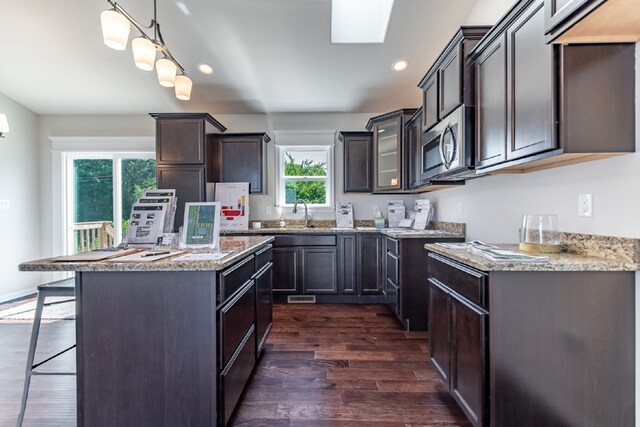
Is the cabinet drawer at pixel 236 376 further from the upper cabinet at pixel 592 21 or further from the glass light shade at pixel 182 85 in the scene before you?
the upper cabinet at pixel 592 21

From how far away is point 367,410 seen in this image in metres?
1.73

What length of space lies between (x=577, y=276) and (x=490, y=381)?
585 mm

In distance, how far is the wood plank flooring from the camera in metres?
1.68

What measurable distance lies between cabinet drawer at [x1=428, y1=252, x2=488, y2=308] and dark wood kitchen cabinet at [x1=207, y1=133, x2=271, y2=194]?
2682mm

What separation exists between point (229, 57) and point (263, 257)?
231 centimetres

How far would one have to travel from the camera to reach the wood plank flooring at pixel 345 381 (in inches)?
66.1

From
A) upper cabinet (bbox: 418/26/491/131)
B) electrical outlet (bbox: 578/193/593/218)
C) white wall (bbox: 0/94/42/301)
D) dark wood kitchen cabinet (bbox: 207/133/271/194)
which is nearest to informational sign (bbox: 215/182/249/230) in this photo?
dark wood kitchen cabinet (bbox: 207/133/271/194)

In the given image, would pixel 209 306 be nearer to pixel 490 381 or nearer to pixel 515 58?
pixel 490 381

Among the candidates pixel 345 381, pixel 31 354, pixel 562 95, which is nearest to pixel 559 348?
pixel 562 95

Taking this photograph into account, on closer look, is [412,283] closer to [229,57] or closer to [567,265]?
[567,265]

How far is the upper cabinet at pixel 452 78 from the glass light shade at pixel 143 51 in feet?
6.52

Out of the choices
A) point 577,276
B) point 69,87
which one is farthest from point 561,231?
point 69,87

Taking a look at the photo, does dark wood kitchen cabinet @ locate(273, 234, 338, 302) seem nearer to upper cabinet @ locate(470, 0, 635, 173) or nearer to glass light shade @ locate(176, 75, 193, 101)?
glass light shade @ locate(176, 75, 193, 101)

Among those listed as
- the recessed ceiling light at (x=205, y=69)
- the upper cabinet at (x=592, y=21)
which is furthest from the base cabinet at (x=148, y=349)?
the recessed ceiling light at (x=205, y=69)
